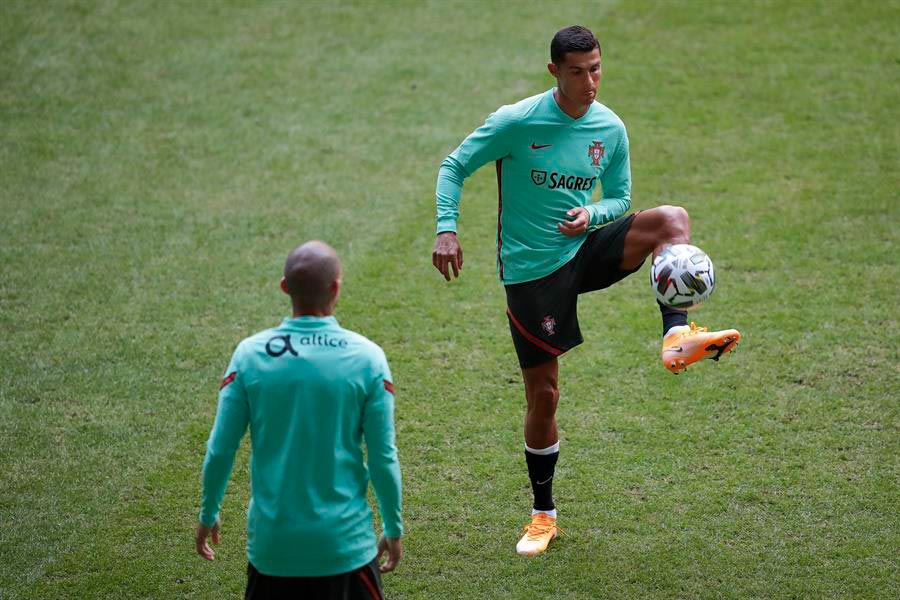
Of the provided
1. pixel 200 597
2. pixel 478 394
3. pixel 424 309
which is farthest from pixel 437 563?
pixel 424 309

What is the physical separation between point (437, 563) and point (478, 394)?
1.68 metres

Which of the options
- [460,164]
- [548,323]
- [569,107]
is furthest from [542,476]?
[569,107]

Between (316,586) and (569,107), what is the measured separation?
2.63 metres

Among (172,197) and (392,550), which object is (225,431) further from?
(172,197)

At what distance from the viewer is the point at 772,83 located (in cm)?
1120

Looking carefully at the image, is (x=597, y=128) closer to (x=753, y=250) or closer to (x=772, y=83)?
(x=753, y=250)

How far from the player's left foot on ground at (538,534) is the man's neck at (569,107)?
2117mm

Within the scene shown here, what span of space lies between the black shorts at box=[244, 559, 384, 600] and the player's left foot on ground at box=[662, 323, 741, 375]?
5.62 feet

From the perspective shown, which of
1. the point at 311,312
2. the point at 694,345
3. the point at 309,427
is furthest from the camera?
the point at 694,345

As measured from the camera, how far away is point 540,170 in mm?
5090

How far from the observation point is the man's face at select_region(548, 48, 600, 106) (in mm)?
4898

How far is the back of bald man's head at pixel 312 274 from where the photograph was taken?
3.64m

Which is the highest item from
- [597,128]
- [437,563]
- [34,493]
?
[597,128]

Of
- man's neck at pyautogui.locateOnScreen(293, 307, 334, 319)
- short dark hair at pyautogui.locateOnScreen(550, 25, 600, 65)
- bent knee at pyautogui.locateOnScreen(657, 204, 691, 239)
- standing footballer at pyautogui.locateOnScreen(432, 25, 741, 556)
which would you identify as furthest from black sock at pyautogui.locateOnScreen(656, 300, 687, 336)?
man's neck at pyautogui.locateOnScreen(293, 307, 334, 319)
